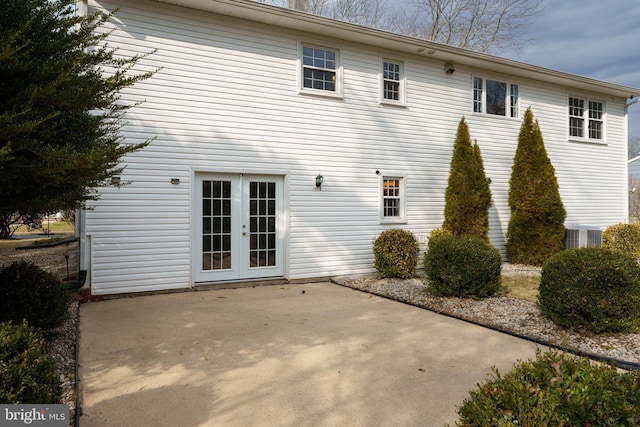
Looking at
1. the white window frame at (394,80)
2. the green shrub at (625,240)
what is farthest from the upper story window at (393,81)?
the green shrub at (625,240)

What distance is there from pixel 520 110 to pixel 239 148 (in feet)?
26.9

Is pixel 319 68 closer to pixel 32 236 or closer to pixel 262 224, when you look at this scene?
pixel 262 224

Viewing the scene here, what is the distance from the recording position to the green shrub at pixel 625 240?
1071cm

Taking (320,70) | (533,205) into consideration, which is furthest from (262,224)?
(533,205)

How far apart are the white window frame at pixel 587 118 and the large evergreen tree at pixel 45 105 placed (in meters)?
12.8

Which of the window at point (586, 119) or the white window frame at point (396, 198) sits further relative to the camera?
Answer: the window at point (586, 119)

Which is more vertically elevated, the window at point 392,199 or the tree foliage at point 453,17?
the tree foliage at point 453,17

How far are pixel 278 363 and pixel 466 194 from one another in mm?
7134

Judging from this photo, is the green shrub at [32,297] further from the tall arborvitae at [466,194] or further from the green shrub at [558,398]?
the tall arborvitae at [466,194]

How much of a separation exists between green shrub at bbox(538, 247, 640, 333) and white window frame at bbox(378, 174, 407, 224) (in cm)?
465

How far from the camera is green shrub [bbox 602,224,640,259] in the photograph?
35.1 feet

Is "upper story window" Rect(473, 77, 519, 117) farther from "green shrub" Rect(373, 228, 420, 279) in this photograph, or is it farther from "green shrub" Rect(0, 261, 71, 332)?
"green shrub" Rect(0, 261, 71, 332)

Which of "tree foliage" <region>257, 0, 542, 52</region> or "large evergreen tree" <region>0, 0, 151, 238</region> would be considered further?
"tree foliage" <region>257, 0, 542, 52</region>

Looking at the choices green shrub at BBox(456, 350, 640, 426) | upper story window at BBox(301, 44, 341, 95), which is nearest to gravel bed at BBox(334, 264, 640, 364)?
green shrub at BBox(456, 350, 640, 426)
